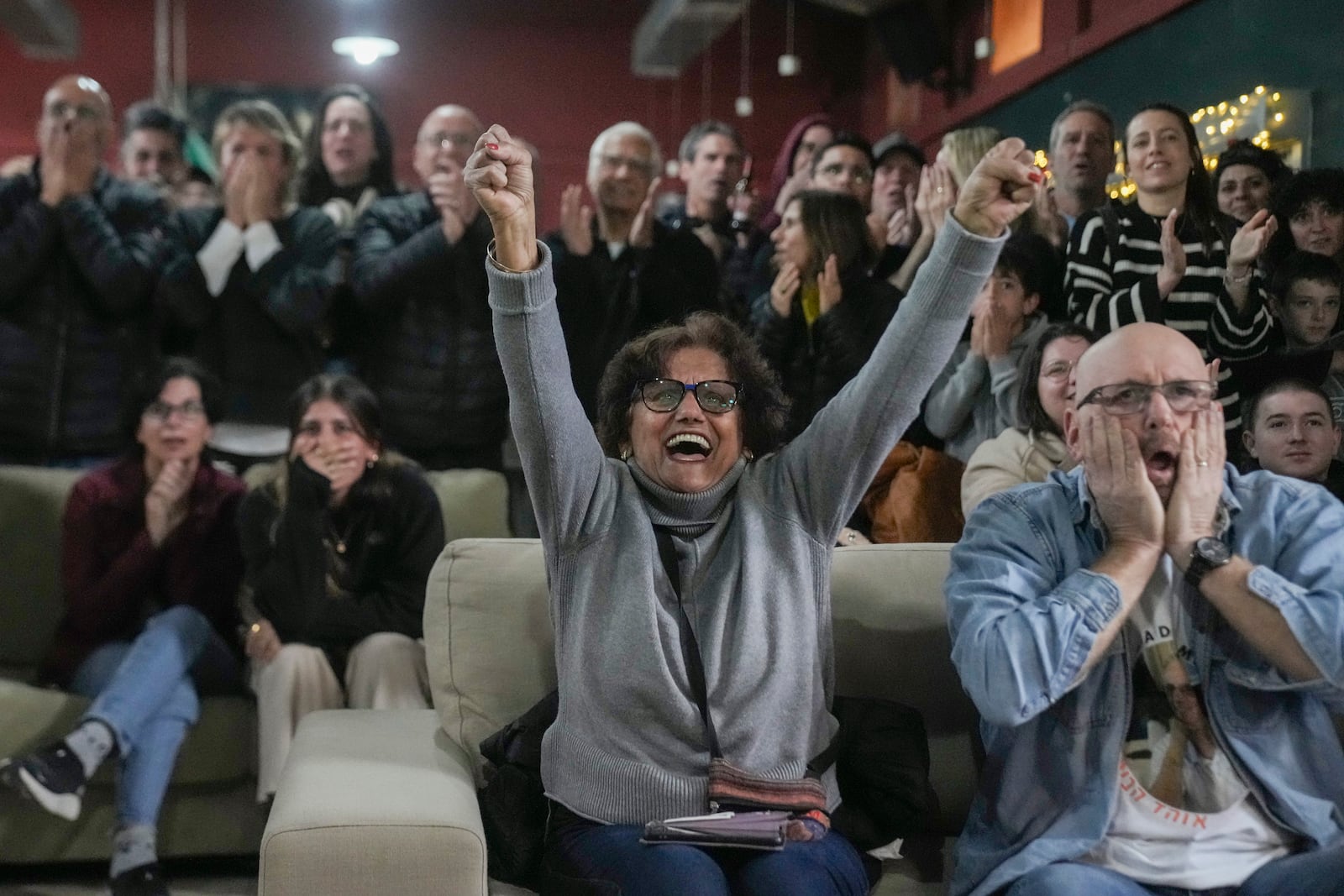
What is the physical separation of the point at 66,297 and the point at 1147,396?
2716 mm

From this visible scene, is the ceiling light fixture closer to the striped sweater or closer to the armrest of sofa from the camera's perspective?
the striped sweater

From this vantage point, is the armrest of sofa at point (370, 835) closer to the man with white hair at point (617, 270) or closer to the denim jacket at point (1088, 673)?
the denim jacket at point (1088, 673)

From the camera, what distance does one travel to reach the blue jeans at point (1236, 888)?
1.75 m

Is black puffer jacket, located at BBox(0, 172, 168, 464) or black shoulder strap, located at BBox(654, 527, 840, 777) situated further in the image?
black puffer jacket, located at BBox(0, 172, 168, 464)

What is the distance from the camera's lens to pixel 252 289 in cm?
365

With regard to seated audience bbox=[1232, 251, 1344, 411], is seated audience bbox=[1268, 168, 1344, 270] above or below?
above

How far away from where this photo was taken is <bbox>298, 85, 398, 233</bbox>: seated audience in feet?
13.0

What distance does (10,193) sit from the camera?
3637mm

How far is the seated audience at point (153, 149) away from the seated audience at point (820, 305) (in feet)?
6.18

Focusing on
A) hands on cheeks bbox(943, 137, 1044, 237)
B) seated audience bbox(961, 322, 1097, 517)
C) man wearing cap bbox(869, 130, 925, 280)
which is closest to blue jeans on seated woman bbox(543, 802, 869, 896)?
hands on cheeks bbox(943, 137, 1044, 237)

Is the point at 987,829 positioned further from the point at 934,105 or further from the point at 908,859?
the point at 934,105

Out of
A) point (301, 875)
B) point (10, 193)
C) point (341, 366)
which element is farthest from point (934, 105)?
point (301, 875)

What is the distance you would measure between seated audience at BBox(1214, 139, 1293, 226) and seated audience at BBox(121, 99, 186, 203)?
9.30 feet

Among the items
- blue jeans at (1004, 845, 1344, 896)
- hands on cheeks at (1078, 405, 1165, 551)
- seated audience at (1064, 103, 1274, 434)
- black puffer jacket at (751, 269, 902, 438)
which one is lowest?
blue jeans at (1004, 845, 1344, 896)
